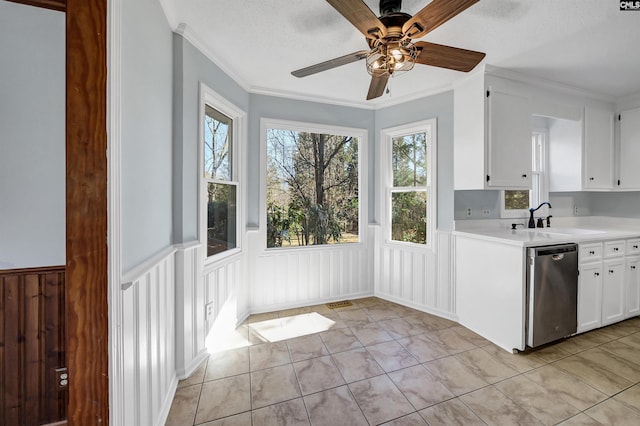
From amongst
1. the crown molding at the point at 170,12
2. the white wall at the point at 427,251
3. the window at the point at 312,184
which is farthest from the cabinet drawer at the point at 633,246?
the crown molding at the point at 170,12

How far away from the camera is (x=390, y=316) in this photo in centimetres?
313

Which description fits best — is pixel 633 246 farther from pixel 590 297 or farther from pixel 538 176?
pixel 538 176

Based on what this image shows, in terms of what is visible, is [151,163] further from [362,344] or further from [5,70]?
[362,344]

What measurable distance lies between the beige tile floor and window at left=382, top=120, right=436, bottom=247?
1161 mm

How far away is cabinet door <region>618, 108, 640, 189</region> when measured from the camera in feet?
10.6

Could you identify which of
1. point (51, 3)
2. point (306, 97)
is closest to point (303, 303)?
point (306, 97)

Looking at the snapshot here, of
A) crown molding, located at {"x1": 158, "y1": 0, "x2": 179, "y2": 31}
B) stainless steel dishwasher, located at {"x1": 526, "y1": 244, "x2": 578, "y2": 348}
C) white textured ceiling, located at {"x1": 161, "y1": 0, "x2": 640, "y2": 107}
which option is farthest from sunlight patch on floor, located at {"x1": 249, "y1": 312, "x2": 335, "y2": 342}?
crown molding, located at {"x1": 158, "y1": 0, "x2": 179, "y2": 31}

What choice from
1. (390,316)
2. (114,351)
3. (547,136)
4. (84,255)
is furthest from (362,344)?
(547,136)

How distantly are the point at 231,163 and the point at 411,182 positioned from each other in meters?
2.20

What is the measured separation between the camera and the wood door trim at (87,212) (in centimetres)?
99

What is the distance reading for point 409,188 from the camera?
345cm

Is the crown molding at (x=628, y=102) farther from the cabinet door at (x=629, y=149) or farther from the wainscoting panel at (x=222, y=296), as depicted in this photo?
the wainscoting panel at (x=222, y=296)

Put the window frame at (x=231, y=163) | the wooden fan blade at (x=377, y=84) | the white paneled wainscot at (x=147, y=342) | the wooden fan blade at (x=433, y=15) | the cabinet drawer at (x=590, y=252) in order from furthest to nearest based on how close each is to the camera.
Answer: the cabinet drawer at (x=590, y=252) → the window frame at (x=231, y=163) → the wooden fan blade at (x=377, y=84) → the wooden fan blade at (x=433, y=15) → the white paneled wainscot at (x=147, y=342)

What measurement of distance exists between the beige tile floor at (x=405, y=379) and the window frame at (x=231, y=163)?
93cm
